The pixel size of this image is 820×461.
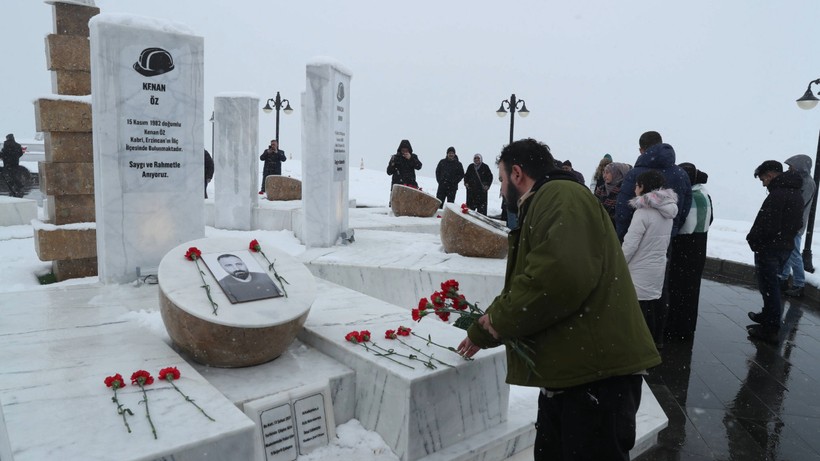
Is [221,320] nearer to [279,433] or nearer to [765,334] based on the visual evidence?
[279,433]

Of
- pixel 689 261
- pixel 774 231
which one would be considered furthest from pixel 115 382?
pixel 774 231

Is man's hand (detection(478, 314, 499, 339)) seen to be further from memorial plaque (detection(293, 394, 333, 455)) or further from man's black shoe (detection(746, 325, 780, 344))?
man's black shoe (detection(746, 325, 780, 344))

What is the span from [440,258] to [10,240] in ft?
24.5

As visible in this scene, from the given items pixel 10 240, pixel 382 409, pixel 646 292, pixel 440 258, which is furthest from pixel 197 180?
pixel 10 240

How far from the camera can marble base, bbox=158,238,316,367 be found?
3219 mm

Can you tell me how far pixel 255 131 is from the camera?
10883 millimetres

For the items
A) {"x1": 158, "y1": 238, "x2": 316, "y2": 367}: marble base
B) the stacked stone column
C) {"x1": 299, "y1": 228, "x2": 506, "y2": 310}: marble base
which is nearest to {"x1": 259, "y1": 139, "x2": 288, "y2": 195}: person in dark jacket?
{"x1": 299, "y1": 228, "x2": 506, "y2": 310}: marble base

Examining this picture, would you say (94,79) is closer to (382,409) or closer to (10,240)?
(382,409)

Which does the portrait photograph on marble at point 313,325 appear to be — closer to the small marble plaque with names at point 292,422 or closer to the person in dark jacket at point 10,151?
the small marble plaque with names at point 292,422

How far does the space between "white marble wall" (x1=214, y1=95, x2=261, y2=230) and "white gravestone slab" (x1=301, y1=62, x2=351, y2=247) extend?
303 cm

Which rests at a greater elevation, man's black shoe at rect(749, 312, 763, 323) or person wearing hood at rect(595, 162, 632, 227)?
person wearing hood at rect(595, 162, 632, 227)

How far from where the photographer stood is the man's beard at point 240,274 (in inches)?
146

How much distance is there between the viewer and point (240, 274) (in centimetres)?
373

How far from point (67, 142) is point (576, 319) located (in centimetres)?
649
